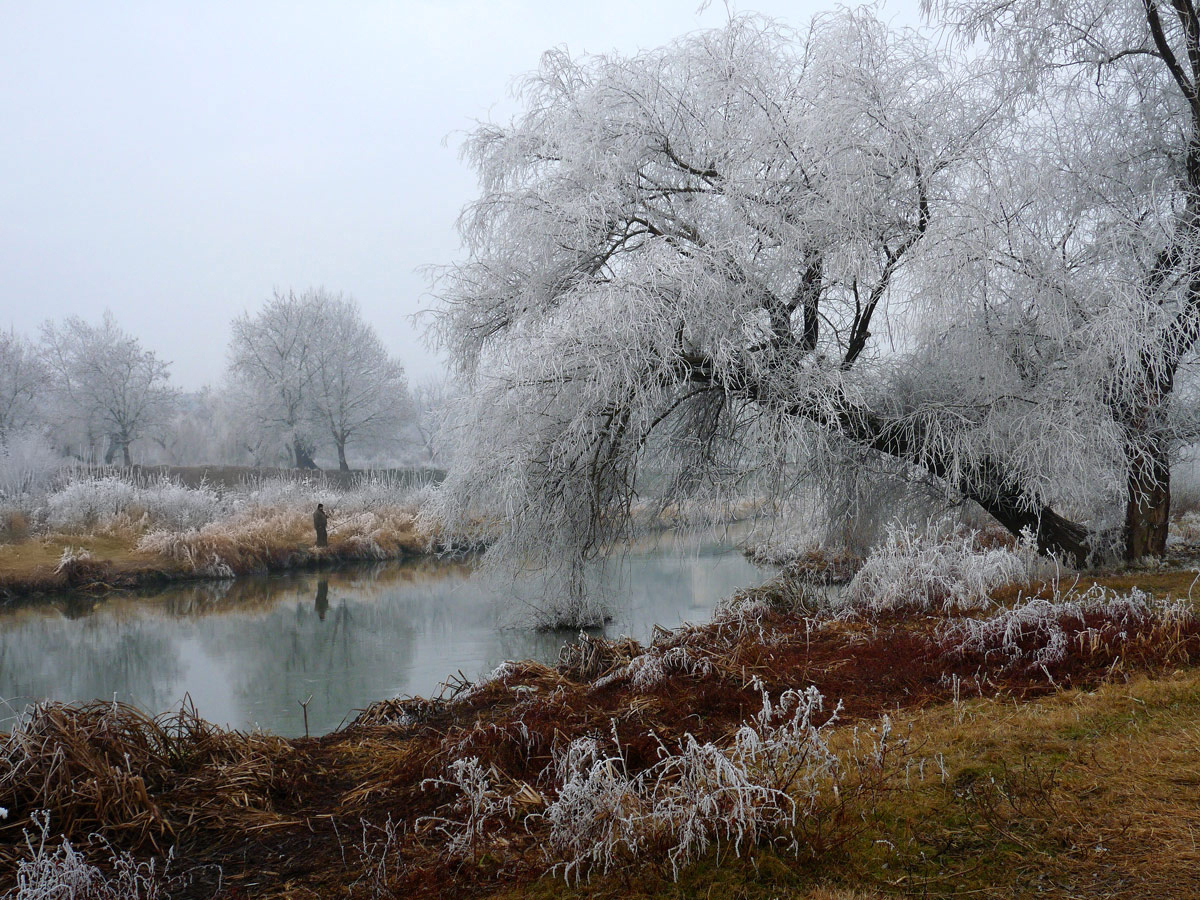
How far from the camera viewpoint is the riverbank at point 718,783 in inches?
104

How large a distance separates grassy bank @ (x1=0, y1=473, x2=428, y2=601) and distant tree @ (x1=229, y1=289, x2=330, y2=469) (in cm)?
1246

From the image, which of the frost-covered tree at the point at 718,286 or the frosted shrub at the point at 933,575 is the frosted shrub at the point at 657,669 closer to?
the frost-covered tree at the point at 718,286

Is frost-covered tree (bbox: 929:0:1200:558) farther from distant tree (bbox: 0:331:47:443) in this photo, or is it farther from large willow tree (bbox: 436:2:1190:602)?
distant tree (bbox: 0:331:47:443)

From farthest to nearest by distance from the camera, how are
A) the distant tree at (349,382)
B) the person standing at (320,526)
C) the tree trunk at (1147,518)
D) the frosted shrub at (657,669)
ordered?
the distant tree at (349,382)
the person standing at (320,526)
the tree trunk at (1147,518)
the frosted shrub at (657,669)

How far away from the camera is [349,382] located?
112 ft

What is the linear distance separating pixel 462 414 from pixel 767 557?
7.84 m

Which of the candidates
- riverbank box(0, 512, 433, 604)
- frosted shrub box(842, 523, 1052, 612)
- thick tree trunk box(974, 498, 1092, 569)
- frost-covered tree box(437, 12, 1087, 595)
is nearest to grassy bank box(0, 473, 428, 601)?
riverbank box(0, 512, 433, 604)

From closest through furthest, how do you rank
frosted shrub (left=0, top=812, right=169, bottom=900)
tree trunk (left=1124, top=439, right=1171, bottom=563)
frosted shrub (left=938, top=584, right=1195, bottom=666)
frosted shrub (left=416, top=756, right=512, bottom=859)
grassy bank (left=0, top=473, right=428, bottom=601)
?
frosted shrub (left=0, top=812, right=169, bottom=900), frosted shrub (left=416, top=756, right=512, bottom=859), frosted shrub (left=938, top=584, right=1195, bottom=666), tree trunk (left=1124, top=439, right=1171, bottom=563), grassy bank (left=0, top=473, right=428, bottom=601)

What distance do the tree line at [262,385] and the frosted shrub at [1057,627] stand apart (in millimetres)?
31073

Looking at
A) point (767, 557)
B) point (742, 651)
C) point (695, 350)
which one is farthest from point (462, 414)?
point (767, 557)

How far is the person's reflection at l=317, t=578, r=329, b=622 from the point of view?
12.7 metres

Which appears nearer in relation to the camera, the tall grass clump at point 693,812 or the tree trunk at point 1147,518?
the tall grass clump at point 693,812

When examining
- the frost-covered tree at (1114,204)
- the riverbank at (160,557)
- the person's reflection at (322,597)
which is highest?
the frost-covered tree at (1114,204)

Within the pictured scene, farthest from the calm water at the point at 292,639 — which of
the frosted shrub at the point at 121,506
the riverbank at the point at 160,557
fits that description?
the frosted shrub at the point at 121,506
